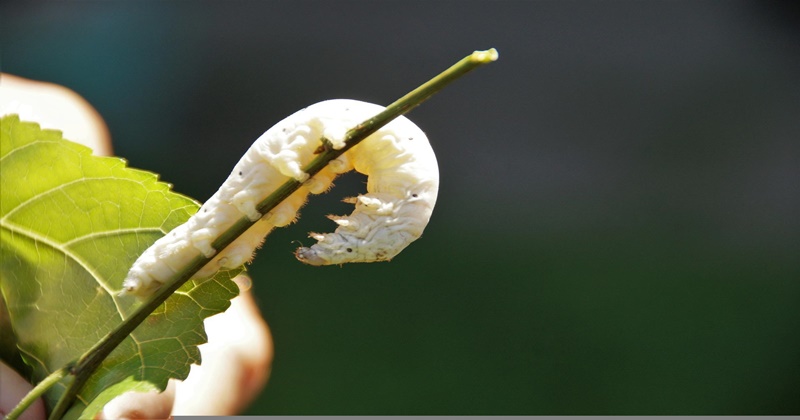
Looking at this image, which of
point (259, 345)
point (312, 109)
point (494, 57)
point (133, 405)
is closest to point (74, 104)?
point (259, 345)

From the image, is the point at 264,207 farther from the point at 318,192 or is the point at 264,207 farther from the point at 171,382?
the point at 171,382

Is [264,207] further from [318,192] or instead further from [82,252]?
[82,252]

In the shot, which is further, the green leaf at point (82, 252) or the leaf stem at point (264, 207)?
the green leaf at point (82, 252)

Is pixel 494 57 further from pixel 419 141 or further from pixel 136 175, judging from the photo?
pixel 136 175

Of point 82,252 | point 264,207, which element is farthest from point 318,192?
point 82,252
